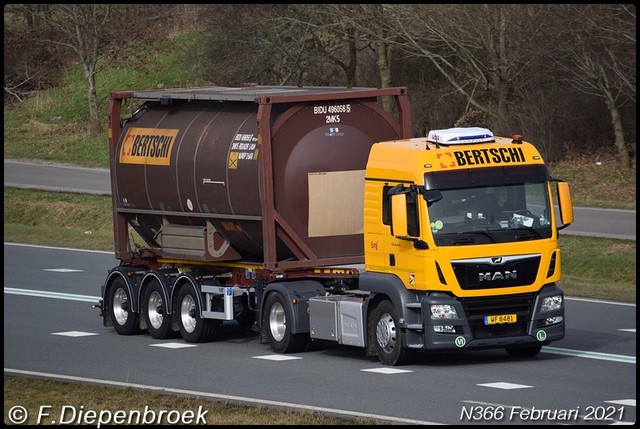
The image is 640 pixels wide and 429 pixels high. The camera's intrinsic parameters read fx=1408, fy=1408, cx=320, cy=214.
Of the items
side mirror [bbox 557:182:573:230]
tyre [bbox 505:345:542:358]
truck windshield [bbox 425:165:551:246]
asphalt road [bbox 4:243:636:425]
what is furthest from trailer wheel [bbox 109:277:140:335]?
side mirror [bbox 557:182:573:230]

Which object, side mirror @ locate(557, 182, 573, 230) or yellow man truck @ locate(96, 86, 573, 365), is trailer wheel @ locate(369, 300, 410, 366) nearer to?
yellow man truck @ locate(96, 86, 573, 365)

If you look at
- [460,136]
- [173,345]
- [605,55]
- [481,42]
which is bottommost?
[173,345]

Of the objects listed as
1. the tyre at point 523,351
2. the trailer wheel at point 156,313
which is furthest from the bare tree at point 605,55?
the tyre at point 523,351

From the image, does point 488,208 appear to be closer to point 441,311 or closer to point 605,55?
point 441,311

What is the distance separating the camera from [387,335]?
17.5m

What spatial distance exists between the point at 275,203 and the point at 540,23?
78.2 ft

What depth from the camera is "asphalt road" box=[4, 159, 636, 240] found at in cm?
3269

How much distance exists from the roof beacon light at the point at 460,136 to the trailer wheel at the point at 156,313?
551 centimetres

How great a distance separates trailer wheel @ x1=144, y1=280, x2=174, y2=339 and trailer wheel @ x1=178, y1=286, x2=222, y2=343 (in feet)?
1.08

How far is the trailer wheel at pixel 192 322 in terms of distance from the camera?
20.3 m

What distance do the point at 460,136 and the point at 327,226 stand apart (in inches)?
105

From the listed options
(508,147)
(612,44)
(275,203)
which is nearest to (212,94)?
(275,203)

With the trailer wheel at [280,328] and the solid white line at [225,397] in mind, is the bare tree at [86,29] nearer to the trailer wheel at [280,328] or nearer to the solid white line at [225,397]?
the trailer wheel at [280,328]

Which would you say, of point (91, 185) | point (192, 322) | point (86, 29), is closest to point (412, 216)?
point (192, 322)
